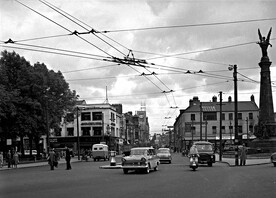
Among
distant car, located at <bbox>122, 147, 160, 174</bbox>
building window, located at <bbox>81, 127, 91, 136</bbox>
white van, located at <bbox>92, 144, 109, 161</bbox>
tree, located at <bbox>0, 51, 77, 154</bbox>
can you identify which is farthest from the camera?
building window, located at <bbox>81, 127, 91, 136</bbox>

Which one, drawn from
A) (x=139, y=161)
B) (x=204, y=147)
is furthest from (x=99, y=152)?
(x=139, y=161)

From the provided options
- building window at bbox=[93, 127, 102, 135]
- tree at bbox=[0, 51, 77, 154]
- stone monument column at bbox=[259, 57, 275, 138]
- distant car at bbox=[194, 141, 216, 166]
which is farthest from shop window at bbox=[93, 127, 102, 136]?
distant car at bbox=[194, 141, 216, 166]

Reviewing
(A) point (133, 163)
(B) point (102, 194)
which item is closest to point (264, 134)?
(A) point (133, 163)

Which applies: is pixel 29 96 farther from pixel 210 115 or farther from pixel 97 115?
pixel 210 115

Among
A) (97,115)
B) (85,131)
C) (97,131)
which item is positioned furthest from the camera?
(97,115)

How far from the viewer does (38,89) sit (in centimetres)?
5419

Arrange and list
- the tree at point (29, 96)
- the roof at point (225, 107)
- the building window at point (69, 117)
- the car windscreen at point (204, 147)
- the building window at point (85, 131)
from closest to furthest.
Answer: the car windscreen at point (204, 147)
the tree at point (29, 96)
the building window at point (69, 117)
the building window at point (85, 131)
the roof at point (225, 107)

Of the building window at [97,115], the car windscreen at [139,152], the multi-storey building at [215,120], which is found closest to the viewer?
the car windscreen at [139,152]

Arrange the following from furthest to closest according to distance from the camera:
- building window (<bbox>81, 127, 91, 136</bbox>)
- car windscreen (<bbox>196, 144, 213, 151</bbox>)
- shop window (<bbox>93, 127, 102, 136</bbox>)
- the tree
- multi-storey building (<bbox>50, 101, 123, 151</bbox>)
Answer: building window (<bbox>81, 127, 91, 136</bbox>), shop window (<bbox>93, 127, 102, 136</bbox>), multi-storey building (<bbox>50, 101, 123, 151</bbox>), the tree, car windscreen (<bbox>196, 144, 213, 151</bbox>)

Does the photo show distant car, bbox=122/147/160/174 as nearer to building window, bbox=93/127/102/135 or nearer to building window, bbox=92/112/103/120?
building window, bbox=93/127/102/135

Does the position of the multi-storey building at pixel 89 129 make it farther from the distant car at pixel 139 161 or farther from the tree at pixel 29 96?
the distant car at pixel 139 161

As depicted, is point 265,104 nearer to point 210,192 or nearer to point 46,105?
point 46,105

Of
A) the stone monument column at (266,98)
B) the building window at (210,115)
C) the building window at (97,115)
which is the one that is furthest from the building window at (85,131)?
the stone monument column at (266,98)

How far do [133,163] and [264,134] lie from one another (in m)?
26.7
